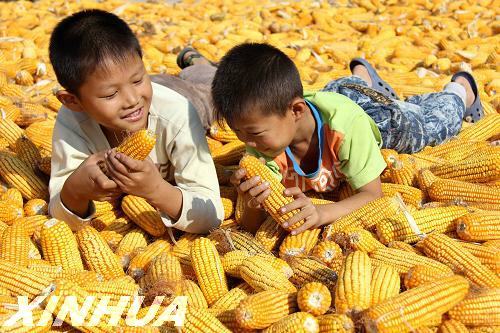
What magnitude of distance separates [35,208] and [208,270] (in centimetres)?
150

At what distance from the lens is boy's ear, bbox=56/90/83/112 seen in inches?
123

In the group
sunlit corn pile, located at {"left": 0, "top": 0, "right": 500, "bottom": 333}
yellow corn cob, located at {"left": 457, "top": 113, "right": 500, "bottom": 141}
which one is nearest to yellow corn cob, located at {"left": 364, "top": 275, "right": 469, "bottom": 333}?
sunlit corn pile, located at {"left": 0, "top": 0, "right": 500, "bottom": 333}

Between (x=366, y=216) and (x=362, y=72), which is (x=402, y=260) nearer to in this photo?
(x=366, y=216)

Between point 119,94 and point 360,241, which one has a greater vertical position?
point 119,94

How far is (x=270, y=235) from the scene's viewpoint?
10.3ft

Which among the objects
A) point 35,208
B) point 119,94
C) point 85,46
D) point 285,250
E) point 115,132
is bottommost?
point 35,208

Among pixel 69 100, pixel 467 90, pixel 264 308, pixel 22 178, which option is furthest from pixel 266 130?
pixel 467 90

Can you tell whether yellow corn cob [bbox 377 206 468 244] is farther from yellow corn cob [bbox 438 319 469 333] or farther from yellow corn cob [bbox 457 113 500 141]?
yellow corn cob [bbox 457 113 500 141]

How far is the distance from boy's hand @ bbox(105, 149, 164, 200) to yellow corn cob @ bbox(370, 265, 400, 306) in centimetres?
121

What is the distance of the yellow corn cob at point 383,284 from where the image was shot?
7.68ft

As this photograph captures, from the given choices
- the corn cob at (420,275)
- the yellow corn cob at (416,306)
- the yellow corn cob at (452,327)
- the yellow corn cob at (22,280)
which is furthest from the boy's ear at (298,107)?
the yellow corn cob at (22,280)

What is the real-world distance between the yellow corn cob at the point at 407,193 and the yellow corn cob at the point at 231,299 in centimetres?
129

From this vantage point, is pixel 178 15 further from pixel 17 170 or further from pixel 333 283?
pixel 333 283

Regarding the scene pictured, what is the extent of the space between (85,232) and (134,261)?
33 cm
